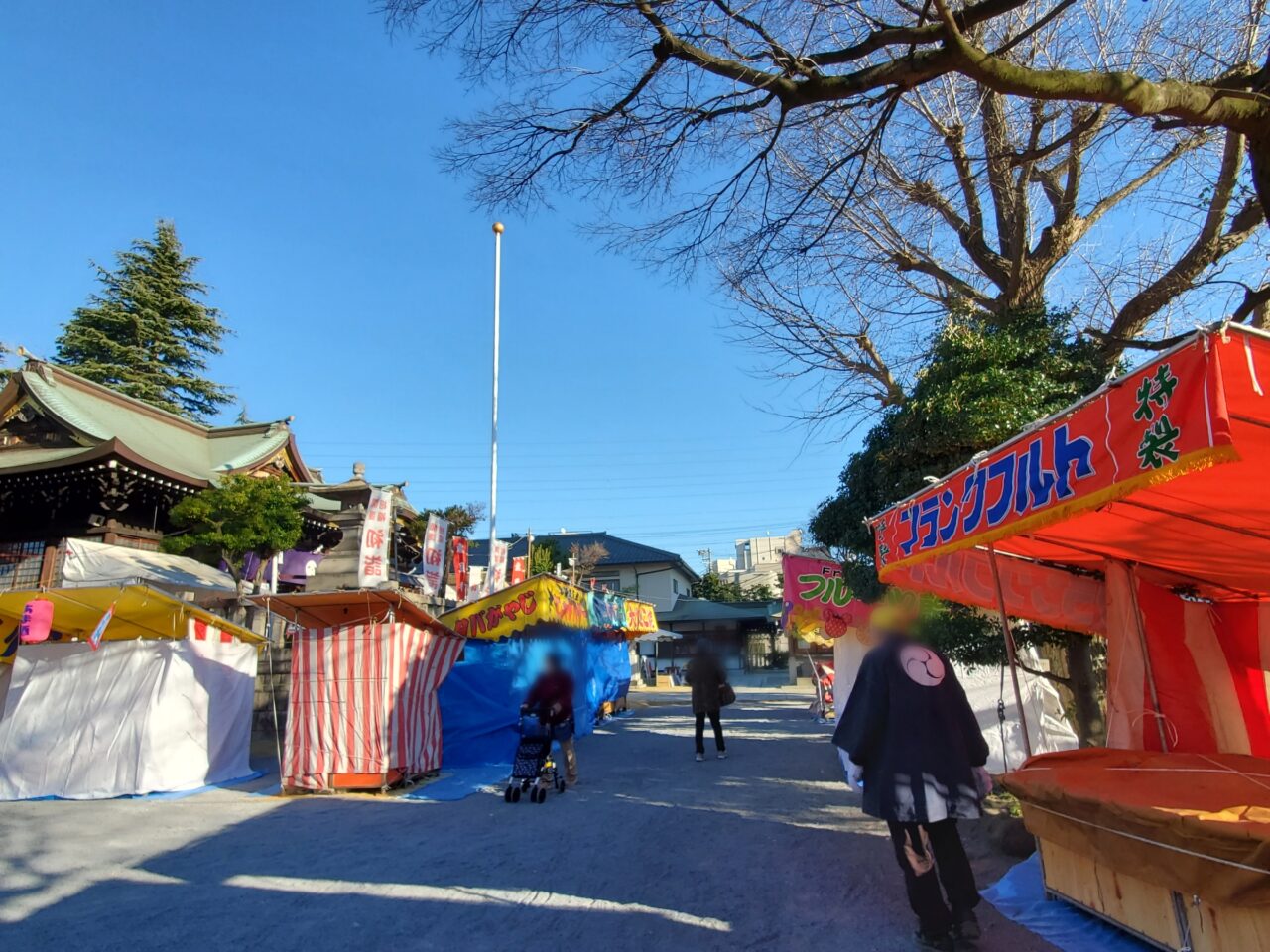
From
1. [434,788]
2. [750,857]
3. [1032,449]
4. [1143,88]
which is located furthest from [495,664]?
[1143,88]

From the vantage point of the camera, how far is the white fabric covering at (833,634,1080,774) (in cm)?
737

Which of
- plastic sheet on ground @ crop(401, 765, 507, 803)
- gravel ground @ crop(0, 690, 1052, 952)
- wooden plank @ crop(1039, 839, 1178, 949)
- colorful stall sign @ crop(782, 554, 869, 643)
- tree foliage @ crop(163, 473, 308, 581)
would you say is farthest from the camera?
tree foliage @ crop(163, 473, 308, 581)

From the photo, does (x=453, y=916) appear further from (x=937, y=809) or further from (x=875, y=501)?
(x=875, y=501)

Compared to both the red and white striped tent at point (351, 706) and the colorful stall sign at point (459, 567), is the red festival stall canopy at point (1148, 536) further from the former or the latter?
the colorful stall sign at point (459, 567)

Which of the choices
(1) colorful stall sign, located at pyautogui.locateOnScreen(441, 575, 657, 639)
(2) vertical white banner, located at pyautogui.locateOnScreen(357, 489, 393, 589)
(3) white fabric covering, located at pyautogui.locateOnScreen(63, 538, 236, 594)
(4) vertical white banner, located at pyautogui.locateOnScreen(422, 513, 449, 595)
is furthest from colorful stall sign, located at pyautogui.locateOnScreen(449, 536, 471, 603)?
(1) colorful stall sign, located at pyautogui.locateOnScreen(441, 575, 657, 639)

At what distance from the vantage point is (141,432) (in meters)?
14.8

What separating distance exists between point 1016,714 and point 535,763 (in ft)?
16.8

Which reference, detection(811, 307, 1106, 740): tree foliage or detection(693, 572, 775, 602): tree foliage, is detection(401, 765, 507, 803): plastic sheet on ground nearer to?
detection(811, 307, 1106, 740): tree foliage

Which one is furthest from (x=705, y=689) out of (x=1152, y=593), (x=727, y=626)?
(x=727, y=626)

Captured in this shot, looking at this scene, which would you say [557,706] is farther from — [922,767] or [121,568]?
[121,568]

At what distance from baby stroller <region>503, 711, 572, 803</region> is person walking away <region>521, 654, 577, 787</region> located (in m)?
0.02

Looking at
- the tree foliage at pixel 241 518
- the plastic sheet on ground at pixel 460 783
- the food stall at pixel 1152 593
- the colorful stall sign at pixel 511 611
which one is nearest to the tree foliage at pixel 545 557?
the tree foliage at pixel 241 518

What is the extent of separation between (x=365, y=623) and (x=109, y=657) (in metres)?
3.13

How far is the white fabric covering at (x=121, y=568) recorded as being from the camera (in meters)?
12.0
